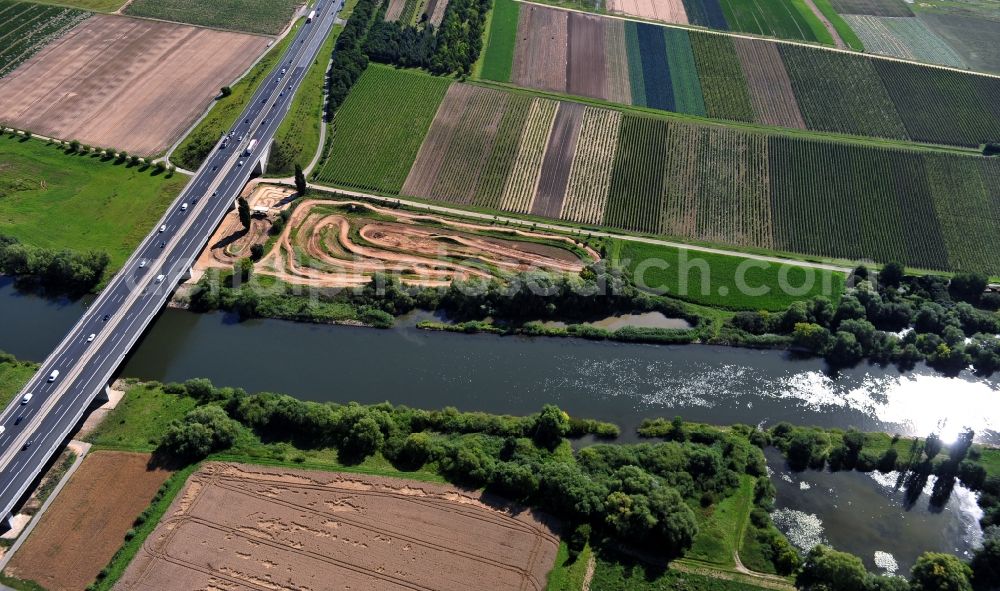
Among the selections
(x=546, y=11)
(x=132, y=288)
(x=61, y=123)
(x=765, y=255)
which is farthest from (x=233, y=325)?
(x=546, y=11)

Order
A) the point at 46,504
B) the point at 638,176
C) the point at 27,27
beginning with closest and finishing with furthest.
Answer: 1. the point at 46,504
2. the point at 638,176
3. the point at 27,27

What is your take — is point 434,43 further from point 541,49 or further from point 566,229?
point 566,229

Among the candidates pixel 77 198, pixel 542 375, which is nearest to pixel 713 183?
pixel 542 375

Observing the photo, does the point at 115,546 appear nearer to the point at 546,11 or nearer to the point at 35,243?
the point at 35,243

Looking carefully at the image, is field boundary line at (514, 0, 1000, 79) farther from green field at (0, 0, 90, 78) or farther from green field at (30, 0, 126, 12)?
green field at (0, 0, 90, 78)

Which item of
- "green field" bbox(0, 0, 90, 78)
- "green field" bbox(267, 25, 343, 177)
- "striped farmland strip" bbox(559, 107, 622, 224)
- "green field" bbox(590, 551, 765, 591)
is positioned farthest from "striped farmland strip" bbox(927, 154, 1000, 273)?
"green field" bbox(0, 0, 90, 78)

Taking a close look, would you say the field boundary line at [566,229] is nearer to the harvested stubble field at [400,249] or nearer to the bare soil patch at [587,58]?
the harvested stubble field at [400,249]

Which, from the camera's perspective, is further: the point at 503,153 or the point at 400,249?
the point at 503,153
